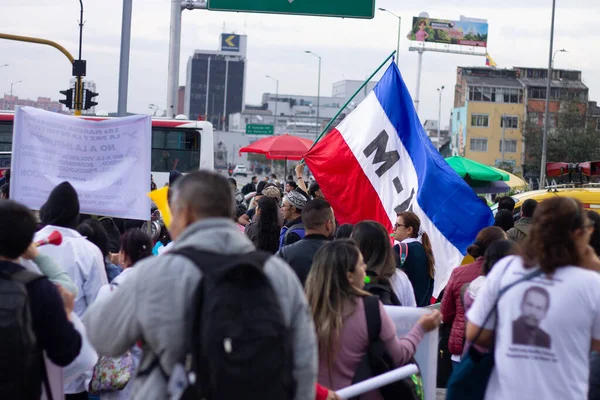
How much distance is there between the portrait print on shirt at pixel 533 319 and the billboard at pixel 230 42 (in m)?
186

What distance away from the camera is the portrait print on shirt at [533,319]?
12.4 ft

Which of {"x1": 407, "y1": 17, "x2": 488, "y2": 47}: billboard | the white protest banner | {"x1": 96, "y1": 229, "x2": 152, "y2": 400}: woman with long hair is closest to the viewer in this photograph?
{"x1": 96, "y1": 229, "x2": 152, "y2": 400}: woman with long hair

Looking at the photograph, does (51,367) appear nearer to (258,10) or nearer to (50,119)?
(50,119)

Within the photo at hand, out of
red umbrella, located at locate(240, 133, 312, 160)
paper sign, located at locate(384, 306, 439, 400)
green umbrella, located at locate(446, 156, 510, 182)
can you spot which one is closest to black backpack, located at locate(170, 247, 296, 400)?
paper sign, located at locate(384, 306, 439, 400)

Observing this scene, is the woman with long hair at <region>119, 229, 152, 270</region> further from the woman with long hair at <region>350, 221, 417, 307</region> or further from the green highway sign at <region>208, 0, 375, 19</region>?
the green highway sign at <region>208, 0, 375, 19</region>

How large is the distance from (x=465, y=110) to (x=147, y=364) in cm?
8323

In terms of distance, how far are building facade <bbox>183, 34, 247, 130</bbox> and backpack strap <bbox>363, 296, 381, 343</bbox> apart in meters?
183

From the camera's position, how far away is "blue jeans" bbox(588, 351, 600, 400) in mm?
4352

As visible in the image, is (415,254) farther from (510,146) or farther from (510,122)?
(510,146)

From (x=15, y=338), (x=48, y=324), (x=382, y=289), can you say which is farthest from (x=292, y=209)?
(x=15, y=338)

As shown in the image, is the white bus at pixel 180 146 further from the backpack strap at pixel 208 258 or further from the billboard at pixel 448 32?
the billboard at pixel 448 32

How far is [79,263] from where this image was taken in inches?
208

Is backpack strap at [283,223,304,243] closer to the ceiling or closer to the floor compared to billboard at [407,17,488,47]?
closer to the floor

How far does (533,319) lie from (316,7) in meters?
12.2
